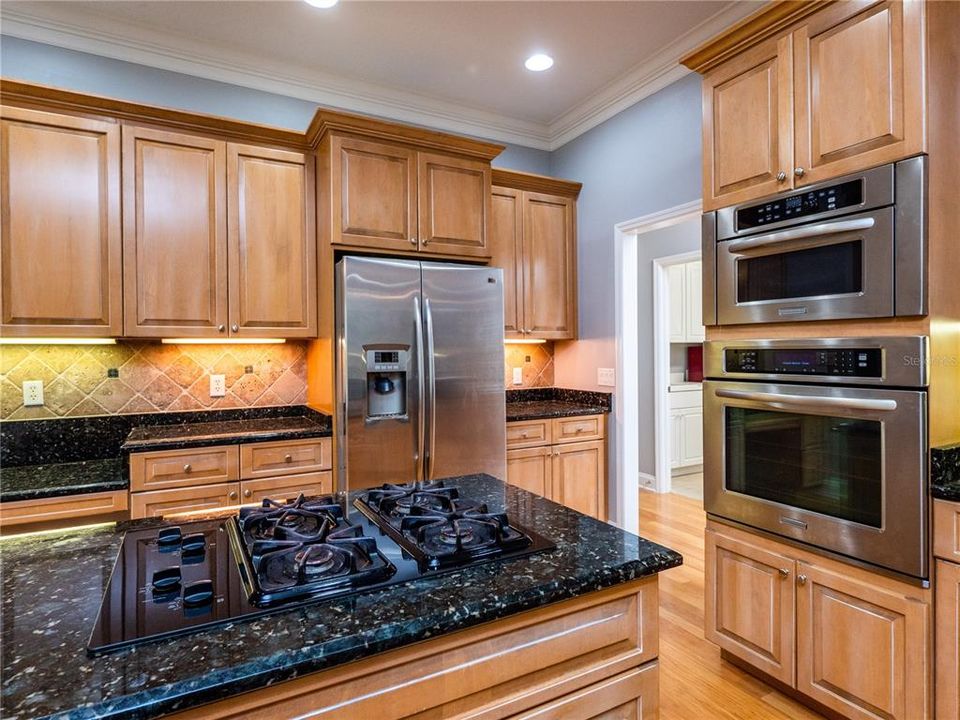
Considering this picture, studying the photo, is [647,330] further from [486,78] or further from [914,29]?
[914,29]

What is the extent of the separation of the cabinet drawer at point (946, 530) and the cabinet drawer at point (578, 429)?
2.11 meters

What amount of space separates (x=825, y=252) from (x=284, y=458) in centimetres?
251

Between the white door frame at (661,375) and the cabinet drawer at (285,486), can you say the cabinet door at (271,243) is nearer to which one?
the cabinet drawer at (285,486)

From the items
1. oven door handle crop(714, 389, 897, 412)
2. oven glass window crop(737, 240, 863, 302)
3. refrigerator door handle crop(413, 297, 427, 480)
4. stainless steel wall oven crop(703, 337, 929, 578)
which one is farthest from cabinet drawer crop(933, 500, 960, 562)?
refrigerator door handle crop(413, 297, 427, 480)

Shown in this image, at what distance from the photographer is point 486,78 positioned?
3.38 metres

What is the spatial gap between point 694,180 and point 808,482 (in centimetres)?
179

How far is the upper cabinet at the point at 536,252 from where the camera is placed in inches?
149

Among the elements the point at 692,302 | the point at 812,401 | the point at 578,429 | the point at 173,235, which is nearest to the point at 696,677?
the point at 812,401

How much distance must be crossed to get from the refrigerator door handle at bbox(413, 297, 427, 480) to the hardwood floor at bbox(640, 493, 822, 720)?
148 cm

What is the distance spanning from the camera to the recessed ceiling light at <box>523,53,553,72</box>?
3131mm

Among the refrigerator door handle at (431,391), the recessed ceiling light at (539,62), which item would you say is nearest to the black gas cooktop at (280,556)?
the refrigerator door handle at (431,391)

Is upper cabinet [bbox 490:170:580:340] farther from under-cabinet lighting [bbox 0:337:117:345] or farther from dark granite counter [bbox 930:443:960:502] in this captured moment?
dark granite counter [bbox 930:443:960:502]

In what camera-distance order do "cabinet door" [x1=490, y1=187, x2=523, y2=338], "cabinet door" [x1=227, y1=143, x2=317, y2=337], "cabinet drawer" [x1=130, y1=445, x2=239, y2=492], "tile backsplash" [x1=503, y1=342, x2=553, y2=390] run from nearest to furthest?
"cabinet drawer" [x1=130, y1=445, x2=239, y2=492], "cabinet door" [x1=227, y1=143, x2=317, y2=337], "cabinet door" [x1=490, y1=187, x2=523, y2=338], "tile backsplash" [x1=503, y1=342, x2=553, y2=390]

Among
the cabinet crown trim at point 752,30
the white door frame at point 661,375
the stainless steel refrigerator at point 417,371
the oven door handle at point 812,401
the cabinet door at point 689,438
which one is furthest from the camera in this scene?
the cabinet door at point 689,438
